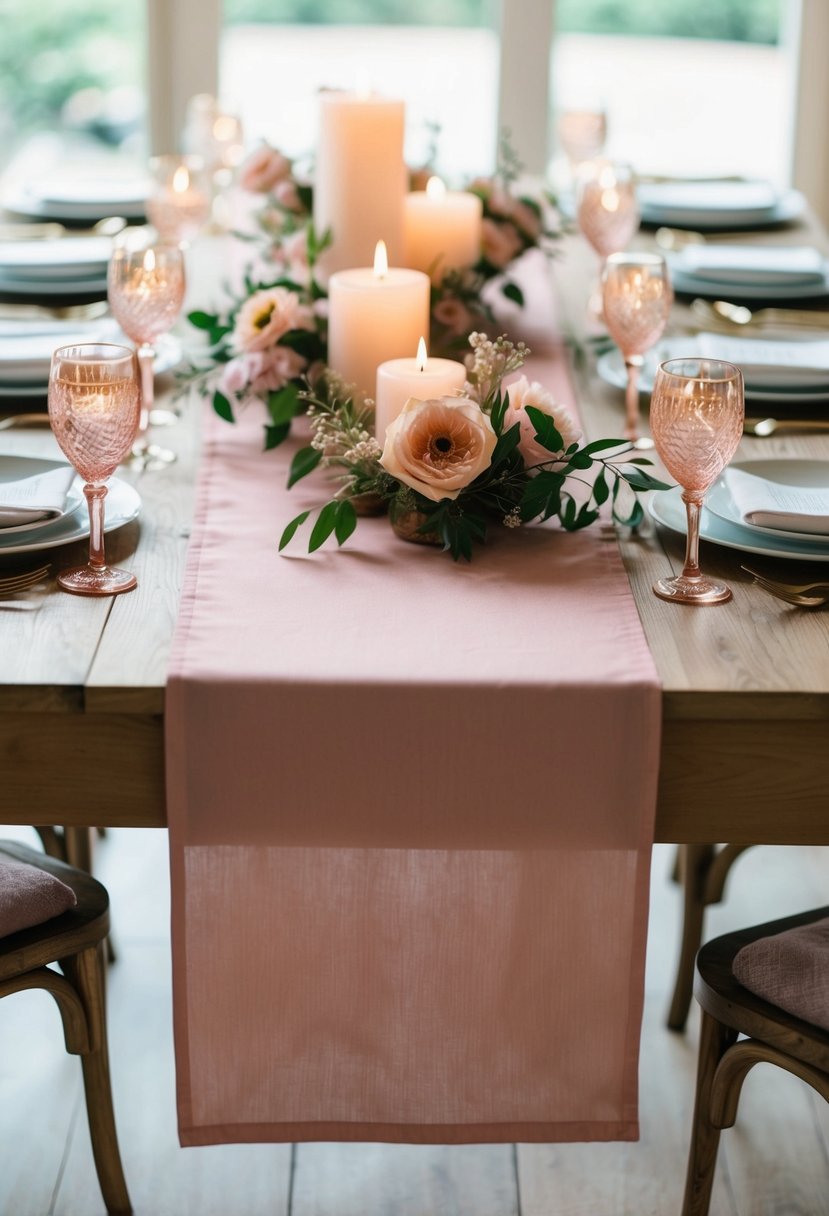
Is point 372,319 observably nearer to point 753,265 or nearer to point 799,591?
point 799,591

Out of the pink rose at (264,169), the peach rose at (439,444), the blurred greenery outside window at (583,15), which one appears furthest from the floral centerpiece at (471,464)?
the blurred greenery outside window at (583,15)

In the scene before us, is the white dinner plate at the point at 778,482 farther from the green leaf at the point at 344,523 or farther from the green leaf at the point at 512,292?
the green leaf at the point at 512,292

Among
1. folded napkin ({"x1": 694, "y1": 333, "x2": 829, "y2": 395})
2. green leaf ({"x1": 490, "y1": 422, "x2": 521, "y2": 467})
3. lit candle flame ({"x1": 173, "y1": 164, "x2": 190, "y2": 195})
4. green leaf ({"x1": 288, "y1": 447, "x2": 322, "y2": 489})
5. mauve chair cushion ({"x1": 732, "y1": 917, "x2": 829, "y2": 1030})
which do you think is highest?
lit candle flame ({"x1": 173, "y1": 164, "x2": 190, "y2": 195})

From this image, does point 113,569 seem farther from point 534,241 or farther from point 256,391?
point 534,241

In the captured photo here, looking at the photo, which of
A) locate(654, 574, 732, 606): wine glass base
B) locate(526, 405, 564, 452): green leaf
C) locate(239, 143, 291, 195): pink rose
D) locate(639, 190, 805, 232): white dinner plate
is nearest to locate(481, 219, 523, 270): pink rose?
locate(239, 143, 291, 195): pink rose

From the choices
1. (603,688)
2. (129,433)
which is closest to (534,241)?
(129,433)

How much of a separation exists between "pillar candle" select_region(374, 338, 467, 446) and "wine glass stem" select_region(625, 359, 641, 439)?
0.37 m

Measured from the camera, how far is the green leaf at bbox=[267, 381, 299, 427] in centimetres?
161

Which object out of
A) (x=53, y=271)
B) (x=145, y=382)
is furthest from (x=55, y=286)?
(x=145, y=382)

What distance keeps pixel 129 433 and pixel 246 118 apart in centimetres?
288

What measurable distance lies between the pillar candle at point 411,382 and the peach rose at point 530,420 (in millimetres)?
64

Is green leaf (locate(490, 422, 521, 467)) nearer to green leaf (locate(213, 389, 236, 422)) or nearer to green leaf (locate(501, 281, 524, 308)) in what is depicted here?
green leaf (locate(213, 389, 236, 422))

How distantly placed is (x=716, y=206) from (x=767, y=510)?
148cm

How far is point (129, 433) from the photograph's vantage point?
1277 mm
